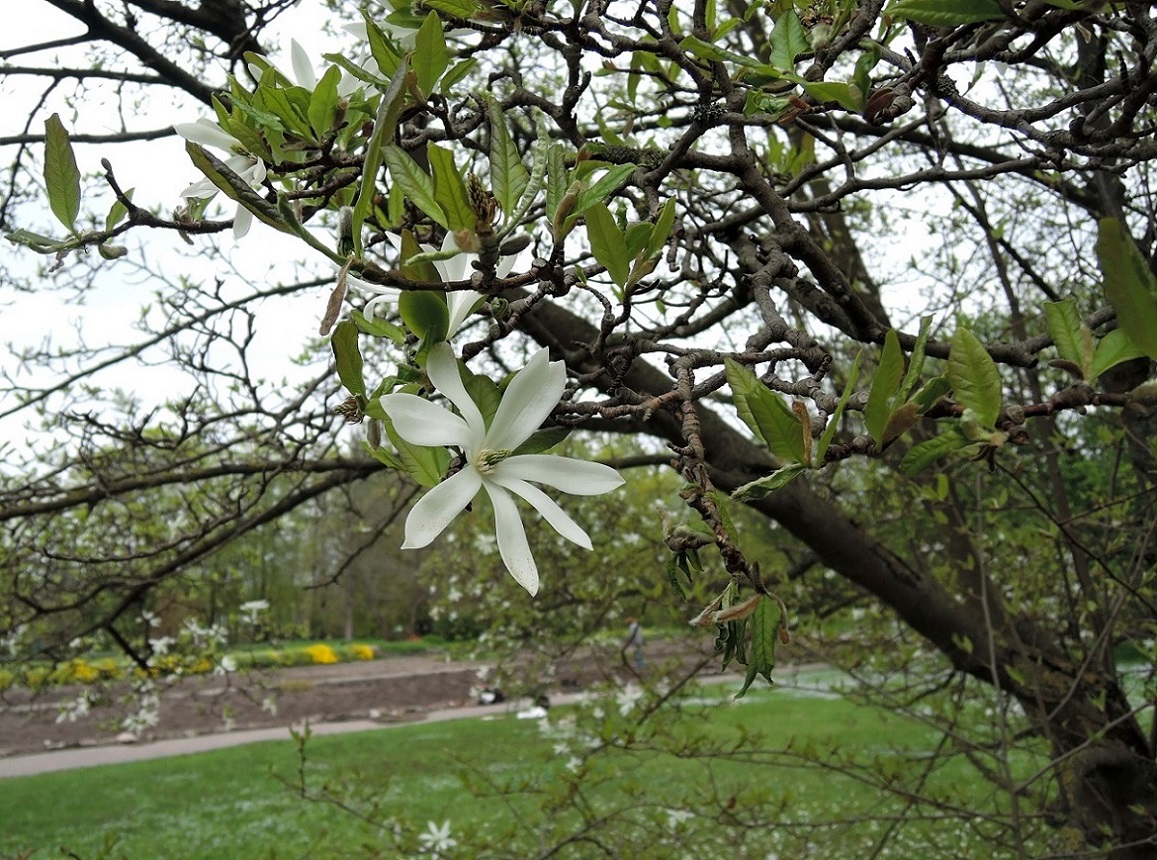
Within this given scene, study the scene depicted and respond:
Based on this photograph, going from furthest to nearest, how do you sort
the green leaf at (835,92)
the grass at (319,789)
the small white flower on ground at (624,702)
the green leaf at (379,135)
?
the grass at (319,789) → the small white flower on ground at (624,702) → the green leaf at (835,92) → the green leaf at (379,135)

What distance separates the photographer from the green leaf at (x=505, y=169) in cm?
59

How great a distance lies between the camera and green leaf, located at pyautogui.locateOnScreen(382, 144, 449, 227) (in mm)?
584

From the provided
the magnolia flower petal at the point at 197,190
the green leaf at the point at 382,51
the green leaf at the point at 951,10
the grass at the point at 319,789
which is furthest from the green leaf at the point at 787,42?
the grass at the point at 319,789

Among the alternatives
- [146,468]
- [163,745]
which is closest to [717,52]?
[146,468]

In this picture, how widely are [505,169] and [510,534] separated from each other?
26 cm

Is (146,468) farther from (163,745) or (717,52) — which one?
(163,745)

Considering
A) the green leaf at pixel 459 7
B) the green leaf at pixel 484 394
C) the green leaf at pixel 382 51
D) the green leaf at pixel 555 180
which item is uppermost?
the green leaf at pixel 459 7

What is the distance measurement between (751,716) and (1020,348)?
40.4 feet

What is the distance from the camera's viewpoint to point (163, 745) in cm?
1274

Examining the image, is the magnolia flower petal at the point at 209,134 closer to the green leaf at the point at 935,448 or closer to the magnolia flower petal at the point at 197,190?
the magnolia flower petal at the point at 197,190

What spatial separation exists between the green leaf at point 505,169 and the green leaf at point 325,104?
29 centimetres

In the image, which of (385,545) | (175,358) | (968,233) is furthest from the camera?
(385,545)

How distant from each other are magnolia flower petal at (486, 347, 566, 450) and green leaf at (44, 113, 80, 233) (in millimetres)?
484

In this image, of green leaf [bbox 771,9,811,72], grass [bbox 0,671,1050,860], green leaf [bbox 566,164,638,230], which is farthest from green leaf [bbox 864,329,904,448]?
grass [bbox 0,671,1050,860]
